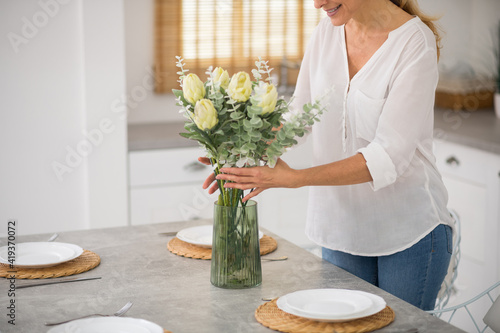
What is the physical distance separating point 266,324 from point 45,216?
200 centimetres

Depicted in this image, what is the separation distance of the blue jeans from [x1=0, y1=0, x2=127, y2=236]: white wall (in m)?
1.67

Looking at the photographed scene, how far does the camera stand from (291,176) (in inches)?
57.7

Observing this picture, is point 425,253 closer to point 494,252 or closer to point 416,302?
point 416,302

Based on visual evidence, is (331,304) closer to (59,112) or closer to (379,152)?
(379,152)

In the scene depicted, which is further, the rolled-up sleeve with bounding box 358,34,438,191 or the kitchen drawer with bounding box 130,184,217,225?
the kitchen drawer with bounding box 130,184,217,225

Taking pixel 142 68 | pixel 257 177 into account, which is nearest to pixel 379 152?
pixel 257 177

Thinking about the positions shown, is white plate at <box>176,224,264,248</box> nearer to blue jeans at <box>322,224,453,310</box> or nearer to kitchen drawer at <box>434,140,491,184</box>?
blue jeans at <box>322,224,453,310</box>

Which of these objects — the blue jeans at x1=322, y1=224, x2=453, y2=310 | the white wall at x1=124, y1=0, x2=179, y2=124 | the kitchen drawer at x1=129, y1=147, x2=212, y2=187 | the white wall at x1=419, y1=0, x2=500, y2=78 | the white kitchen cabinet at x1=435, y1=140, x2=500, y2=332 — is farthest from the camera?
the white wall at x1=419, y1=0, x2=500, y2=78

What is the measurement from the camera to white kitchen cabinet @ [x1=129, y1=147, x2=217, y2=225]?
10.2ft

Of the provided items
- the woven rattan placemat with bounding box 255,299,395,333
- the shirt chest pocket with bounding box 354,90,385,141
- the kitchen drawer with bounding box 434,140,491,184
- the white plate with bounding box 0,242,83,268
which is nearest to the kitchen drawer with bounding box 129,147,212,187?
the kitchen drawer with bounding box 434,140,491,184

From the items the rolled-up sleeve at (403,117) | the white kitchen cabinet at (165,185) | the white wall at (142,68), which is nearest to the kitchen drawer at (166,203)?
the white kitchen cabinet at (165,185)

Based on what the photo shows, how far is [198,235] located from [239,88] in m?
0.58

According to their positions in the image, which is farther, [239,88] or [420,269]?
[420,269]

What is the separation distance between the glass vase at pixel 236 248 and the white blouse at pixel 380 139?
31 cm
